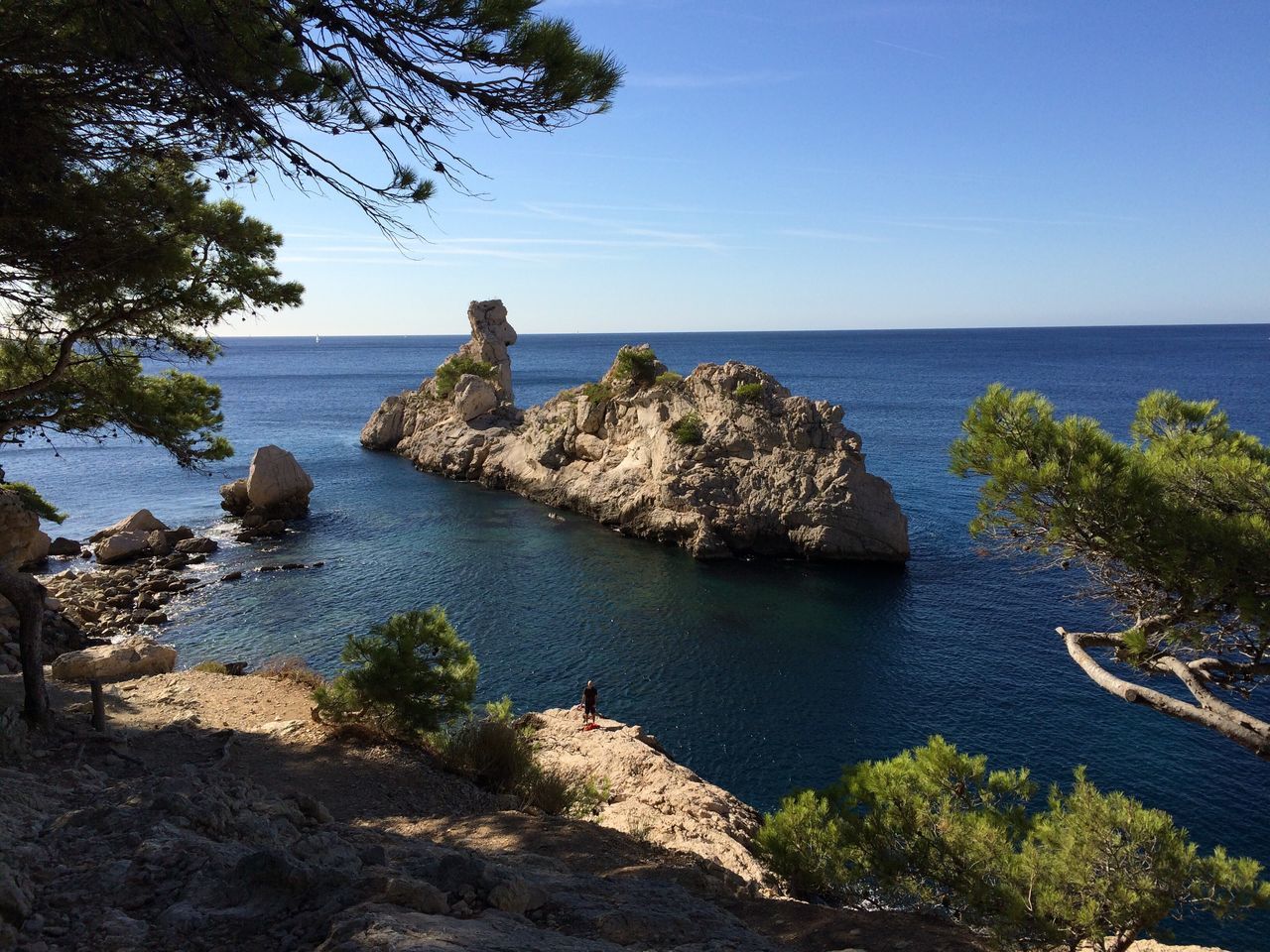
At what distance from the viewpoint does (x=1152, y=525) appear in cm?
963

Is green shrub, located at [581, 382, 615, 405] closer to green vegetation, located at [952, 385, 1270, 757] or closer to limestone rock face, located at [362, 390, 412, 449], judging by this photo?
limestone rock face, located at [362, 390, 412, 449]

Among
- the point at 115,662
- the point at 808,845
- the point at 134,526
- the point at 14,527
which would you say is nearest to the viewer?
the point at 808,845

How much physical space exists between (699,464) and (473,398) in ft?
91.5

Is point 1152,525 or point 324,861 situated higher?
point 1152,525

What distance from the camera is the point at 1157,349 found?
19038 centimetres

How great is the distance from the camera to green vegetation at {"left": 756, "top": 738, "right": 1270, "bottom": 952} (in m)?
8.12

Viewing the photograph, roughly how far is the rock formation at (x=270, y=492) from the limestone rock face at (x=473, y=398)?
18054 millimetres

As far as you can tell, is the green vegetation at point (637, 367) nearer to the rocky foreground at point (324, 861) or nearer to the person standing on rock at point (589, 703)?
the person standing on rock at point (589, 703)

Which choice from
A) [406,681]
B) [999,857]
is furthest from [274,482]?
[999,857]

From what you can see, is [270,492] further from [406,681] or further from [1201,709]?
[1201,709]

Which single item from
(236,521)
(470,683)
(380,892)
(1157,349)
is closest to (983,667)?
(470,683)

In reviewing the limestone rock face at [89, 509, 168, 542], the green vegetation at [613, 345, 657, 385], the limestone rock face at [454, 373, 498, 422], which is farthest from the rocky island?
the limestone rock face at [89, 509, 168, 542]

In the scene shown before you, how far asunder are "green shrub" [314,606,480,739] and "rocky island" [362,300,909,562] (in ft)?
84.1

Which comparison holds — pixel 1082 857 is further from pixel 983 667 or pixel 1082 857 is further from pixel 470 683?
pixel 983 667
